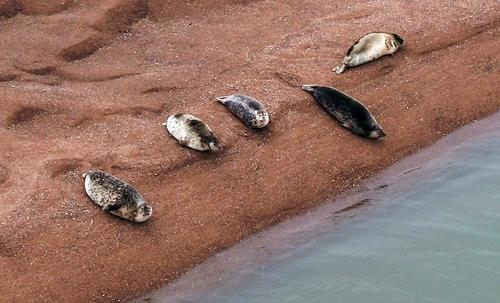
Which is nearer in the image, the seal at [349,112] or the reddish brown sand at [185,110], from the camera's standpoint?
the reddish brown sand at [185,110]

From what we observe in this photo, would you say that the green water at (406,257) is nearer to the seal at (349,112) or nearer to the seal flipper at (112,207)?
the seal at (349,112)

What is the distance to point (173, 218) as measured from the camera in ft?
25.4

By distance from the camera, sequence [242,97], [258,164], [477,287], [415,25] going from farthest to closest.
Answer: [415,25], [242,97], [258,164], [477,287]

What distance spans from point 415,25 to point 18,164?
5.87m

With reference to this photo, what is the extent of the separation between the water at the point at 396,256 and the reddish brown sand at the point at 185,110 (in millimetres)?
426

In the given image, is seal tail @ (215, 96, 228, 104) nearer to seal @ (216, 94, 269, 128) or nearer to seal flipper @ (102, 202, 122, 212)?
seal @ (216, 94, 269, 128)

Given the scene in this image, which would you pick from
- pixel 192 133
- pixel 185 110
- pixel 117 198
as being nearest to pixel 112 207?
pixel 117 198

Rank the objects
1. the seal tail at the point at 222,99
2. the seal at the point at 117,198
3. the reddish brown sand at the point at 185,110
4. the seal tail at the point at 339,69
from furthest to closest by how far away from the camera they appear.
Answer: the seal tail at the point at 339,69, the seal tail at the point at 222,99, the seal at the point at 117,198, the reddish brown sand at the point at 185,110

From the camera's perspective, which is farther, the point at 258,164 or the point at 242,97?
the point at 242,97

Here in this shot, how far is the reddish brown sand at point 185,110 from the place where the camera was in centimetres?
737

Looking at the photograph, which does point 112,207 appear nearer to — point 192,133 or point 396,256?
point 192,133

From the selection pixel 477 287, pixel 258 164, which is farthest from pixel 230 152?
pixel 477 287

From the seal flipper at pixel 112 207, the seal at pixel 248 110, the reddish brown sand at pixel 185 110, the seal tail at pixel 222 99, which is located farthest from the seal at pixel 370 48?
the seal flipper at pixel 112 207

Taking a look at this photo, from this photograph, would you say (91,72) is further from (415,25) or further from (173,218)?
(415,25)
